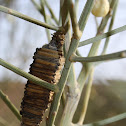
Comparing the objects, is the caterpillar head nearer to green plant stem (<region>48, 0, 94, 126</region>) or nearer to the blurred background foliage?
green plant stem (<region>48, 0, 94, 126</region>)

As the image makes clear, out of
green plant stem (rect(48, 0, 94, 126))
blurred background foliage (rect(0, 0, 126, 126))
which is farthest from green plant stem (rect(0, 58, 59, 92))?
blurred background foliage (rect(0, 0, 126, 126))

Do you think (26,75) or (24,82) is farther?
(24,82)

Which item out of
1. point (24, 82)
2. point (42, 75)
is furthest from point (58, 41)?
point (24, 82)

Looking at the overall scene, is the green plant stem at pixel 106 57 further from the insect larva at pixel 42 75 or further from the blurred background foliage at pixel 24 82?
the blurred background foliage at pixel 24 82

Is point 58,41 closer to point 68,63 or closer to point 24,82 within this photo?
point 68,63

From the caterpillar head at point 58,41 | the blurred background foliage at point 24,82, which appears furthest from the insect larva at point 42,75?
the blurred background foliage at point 24,82

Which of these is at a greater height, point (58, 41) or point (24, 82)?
point (58, 41)

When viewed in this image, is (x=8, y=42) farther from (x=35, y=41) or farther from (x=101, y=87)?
(x=101, y=87)
